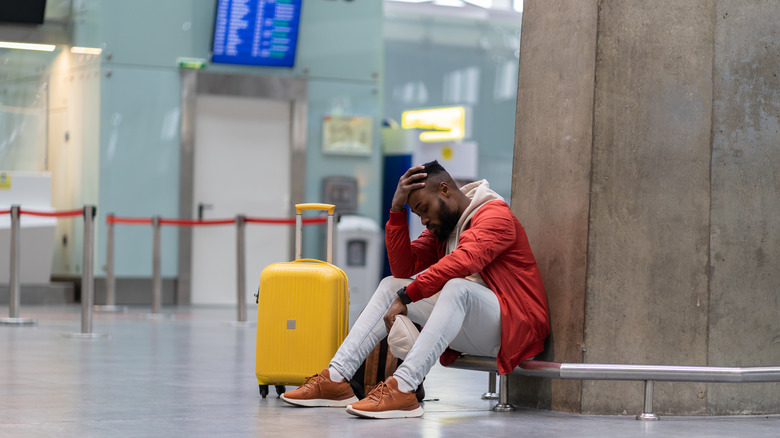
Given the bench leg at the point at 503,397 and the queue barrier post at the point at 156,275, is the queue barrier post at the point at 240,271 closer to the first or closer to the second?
the queue barrier post at the point at 156,275

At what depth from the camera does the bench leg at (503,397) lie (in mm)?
4812

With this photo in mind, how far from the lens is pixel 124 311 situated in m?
12.0

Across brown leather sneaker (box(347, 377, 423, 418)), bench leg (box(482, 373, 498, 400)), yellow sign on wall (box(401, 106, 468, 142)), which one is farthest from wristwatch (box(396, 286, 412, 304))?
yellow sign on wall (box(401, 106, 468, 142))

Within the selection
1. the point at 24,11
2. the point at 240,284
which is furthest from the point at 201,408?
the point at 24,11

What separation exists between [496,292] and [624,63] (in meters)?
1.06

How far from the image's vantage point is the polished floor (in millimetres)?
4047

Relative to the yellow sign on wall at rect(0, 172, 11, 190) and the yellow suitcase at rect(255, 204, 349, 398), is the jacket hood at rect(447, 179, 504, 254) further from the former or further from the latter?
the yellow sign on wall at rect(0, 172, 11, 190)

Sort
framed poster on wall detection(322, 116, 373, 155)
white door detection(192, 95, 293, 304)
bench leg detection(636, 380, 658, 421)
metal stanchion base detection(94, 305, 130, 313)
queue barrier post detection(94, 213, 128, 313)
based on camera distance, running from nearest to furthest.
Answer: bench leg detection(636, 380, 658, 421)
metal stanchion base detection(94, 305, 130, 313)
queue barrier post detection(94, 213, 128, 313)
white door detection(192, 95, 293, 304)
framed poster on wall detection(322, 116, 373, 155)

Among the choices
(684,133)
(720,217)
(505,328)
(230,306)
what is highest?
(684,133)

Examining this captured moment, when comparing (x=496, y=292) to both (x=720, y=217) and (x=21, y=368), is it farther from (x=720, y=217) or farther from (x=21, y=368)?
(x=21, y=368)

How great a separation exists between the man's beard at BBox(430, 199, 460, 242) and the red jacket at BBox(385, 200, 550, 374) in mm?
78

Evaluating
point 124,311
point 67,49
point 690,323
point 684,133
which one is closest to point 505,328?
point 690,323

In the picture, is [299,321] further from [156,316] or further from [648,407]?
[156,316]

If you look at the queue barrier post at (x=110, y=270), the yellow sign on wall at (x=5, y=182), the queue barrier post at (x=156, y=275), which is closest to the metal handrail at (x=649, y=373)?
the queue barrier post at (x=156, y=275)
